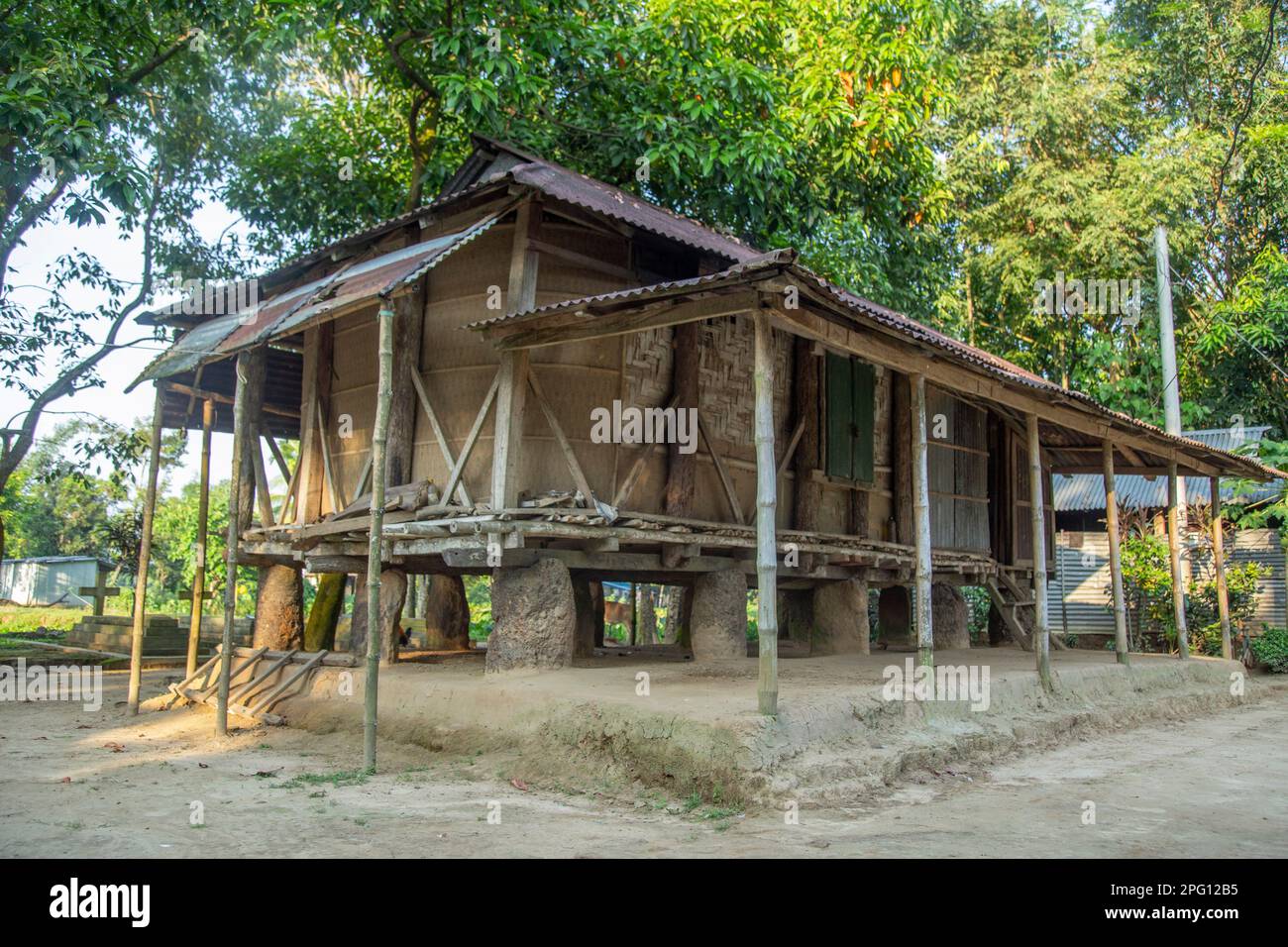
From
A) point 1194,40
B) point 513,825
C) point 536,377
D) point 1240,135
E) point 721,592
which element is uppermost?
point 1194,40

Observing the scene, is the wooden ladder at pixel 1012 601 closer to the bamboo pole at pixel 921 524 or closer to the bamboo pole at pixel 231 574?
the bamboo pole at pixel 921 524

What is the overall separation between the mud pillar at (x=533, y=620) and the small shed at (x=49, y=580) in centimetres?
2340

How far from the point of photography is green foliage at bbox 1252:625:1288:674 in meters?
18.8

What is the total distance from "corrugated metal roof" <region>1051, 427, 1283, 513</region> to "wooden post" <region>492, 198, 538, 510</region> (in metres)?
15.2

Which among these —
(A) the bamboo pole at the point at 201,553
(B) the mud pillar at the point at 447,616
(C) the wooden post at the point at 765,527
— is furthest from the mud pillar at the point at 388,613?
(C) the wooden post at the point at 765,527

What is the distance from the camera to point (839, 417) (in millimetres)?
12375

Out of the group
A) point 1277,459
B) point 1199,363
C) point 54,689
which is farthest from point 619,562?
point 1199,363

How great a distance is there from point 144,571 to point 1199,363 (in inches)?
966

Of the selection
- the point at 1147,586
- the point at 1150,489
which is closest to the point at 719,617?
the point at 1147,586

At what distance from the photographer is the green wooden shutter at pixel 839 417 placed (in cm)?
1222

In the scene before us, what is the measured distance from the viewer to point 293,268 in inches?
498

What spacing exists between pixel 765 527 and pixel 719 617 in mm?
3949
